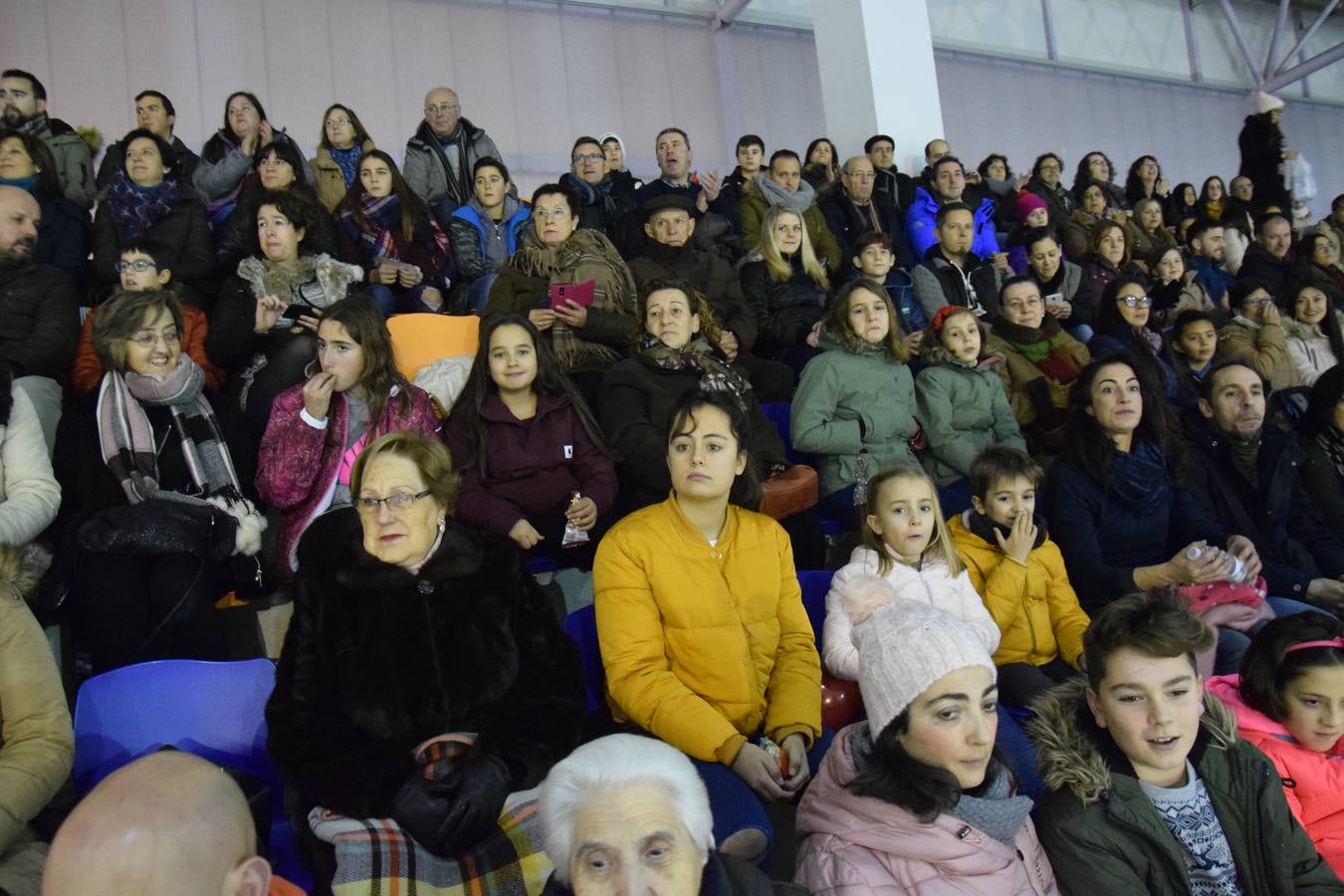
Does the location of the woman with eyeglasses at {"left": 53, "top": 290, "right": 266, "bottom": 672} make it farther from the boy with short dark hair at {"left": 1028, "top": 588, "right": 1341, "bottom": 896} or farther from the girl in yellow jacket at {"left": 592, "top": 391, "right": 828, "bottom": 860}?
the boy with short dark hair at {"left": 1028, "top": 588, "right": 1341, "bottom": 896}

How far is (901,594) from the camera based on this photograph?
2.43 m

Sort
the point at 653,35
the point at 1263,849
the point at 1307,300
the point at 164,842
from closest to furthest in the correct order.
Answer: the point at 164,842
the point at 1263,849
the point at 1307,300
the point at 653,35

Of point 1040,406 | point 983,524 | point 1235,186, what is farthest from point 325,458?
point 1235,186

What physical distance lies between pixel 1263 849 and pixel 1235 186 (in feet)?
28.6

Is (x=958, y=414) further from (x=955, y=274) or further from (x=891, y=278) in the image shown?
(x=955, y=274)

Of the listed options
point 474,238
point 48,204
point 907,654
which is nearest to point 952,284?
point 474,238

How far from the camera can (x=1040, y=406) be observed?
4.14 meters

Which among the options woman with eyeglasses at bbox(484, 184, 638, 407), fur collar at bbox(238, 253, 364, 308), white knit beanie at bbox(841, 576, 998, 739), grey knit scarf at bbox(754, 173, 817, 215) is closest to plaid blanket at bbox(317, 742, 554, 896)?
white knit beanie at bbox(841, 576, 998, 739)

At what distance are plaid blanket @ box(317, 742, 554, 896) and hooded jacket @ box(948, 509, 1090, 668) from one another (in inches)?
57.1

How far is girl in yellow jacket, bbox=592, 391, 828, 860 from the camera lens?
2.00 m

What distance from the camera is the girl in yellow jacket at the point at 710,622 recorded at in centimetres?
200

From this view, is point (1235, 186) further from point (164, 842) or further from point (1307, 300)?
point (164, 842)

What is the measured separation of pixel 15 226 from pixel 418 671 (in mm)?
2536

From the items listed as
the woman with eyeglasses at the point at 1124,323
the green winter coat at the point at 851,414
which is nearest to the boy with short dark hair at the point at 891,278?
the green winter coat at the point at 851,414
